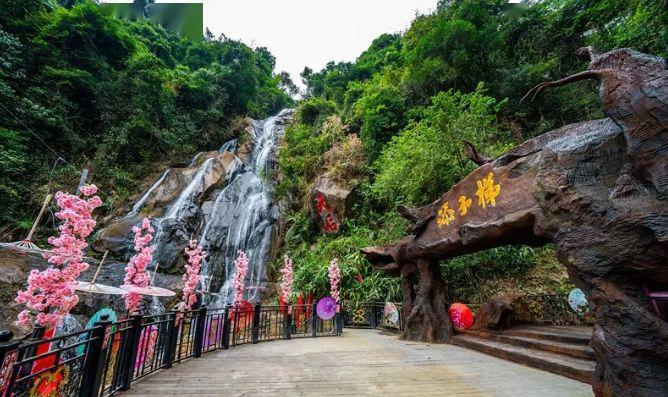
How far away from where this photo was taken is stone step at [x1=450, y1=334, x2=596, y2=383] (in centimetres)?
338

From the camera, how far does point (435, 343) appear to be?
20.3ft

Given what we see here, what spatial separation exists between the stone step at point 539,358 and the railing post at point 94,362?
5426 mm

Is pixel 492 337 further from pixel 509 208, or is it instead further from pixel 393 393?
pixel 393 393

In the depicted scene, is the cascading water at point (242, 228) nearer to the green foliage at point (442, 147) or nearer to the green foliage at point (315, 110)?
the green foliage at point (315, 110)

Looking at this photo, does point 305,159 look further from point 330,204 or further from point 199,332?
point 199,332

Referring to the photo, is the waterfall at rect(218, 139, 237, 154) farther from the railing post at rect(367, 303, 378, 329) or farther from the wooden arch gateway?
the wooden arch gateway

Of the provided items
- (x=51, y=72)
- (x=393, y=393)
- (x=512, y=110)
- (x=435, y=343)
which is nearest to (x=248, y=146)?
(x=51, y=72)

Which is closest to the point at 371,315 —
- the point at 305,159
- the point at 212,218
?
the point at 305,159

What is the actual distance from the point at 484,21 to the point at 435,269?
1344 centimetres

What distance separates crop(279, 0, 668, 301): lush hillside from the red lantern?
2.00 metres

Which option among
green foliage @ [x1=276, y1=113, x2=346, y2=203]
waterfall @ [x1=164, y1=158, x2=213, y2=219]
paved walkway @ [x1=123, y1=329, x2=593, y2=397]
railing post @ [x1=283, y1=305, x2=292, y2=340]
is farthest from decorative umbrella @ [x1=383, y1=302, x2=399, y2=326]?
waterfall @ [x1=164, y1=158, x2=213, y2=219]

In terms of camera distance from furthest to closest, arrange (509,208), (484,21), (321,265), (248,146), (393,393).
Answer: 1. (248,146)
2. (484,21)
3. (321,265)
4. (509,208)
5. (393,393)

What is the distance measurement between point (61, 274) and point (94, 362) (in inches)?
74.4

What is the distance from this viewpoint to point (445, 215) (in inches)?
229
